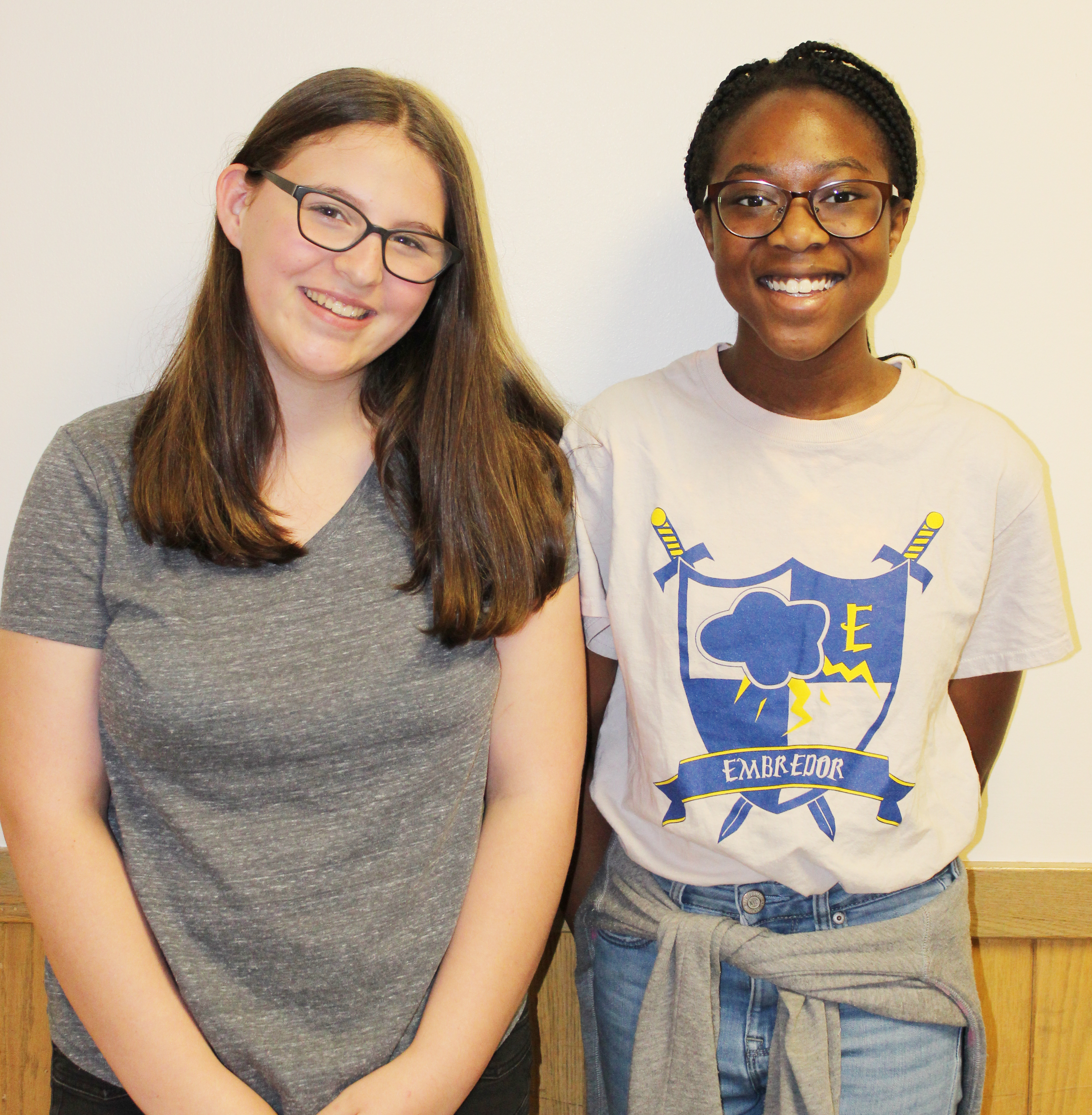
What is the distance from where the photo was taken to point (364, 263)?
3.40 feet

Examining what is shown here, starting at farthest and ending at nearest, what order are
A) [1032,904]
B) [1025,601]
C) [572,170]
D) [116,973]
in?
[1032,904] → [572,170] → [1025,601] → [116,973]

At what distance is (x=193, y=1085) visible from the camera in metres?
0.98

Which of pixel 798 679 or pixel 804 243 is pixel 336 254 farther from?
pixel 798 679

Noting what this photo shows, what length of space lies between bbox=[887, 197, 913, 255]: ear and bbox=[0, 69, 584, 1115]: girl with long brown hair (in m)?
0.47

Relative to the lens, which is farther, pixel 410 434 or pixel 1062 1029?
pixel 1062 1029

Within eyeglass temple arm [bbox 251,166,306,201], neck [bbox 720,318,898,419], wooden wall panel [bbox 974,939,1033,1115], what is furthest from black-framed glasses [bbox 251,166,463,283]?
wooden wall panel [bbox 974,939,1033,1115]

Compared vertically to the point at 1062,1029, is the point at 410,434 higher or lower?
higher

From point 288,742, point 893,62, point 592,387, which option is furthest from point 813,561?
point 893,62

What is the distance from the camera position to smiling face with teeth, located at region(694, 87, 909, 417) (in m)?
1.08

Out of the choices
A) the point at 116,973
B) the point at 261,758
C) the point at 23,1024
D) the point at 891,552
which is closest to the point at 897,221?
the point at 891,552

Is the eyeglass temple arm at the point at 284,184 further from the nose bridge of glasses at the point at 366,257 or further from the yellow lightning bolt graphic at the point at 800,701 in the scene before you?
the yellow lightning bolt graphic at the point at 800,701

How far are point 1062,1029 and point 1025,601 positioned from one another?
2.55 ft

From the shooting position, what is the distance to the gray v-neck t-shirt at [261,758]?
1.01 metres

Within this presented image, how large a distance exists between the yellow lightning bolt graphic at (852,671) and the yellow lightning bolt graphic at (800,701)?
30mm
